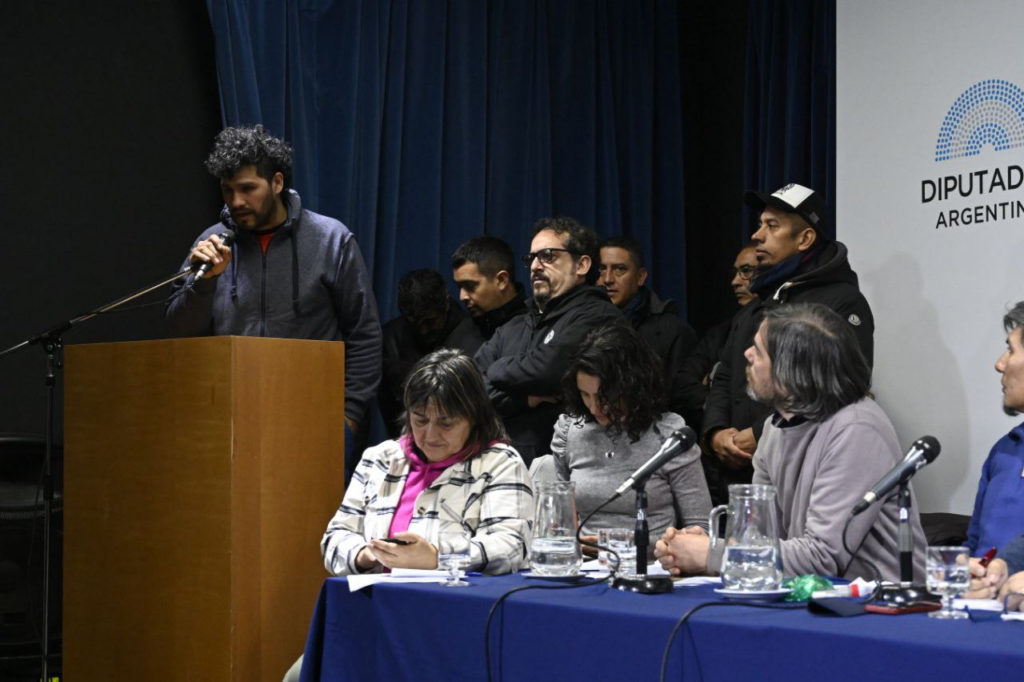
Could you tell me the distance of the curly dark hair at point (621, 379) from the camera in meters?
3.19

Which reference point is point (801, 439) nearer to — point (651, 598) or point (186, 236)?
point (651, 598)

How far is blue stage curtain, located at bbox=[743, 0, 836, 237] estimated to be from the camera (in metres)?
5.12

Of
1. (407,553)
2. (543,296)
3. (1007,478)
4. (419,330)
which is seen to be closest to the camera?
(407,553)

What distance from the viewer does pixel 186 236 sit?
4578mm

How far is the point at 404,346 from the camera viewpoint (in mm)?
4457

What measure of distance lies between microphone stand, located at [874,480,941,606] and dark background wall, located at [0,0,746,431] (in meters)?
3.34

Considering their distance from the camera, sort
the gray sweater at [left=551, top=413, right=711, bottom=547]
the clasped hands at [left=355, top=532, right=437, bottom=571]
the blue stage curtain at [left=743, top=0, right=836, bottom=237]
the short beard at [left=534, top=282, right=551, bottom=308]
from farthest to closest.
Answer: the blue stage curtain at [left=743, top=0, right=836, bottom=237] < the short beard at [left=534, top=282, right=551, bottom=308] < the gray sweater at [left=551, top=413, right=711, bottom=547] < the clasped hands at [left=355, top=532, right=437, bottom=571]

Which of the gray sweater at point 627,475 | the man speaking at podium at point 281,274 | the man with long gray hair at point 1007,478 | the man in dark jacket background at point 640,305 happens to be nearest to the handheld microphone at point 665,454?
the man with long gray hair at point 1007,478

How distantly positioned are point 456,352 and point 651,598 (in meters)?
1.01

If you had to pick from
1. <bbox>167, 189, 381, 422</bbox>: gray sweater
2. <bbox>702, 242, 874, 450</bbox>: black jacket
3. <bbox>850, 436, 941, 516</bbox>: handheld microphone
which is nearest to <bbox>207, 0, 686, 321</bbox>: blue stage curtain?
<bbox>167, 189, 381, 422</bbox>: gray sweater

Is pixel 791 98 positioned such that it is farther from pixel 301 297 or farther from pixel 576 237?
pixel 301 297

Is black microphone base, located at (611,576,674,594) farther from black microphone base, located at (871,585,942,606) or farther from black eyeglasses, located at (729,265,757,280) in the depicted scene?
black eyeglasses, located at (729,265,757,280)

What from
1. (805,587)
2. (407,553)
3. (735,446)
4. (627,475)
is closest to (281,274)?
(627,475)

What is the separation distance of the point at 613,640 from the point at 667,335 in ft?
9.42
